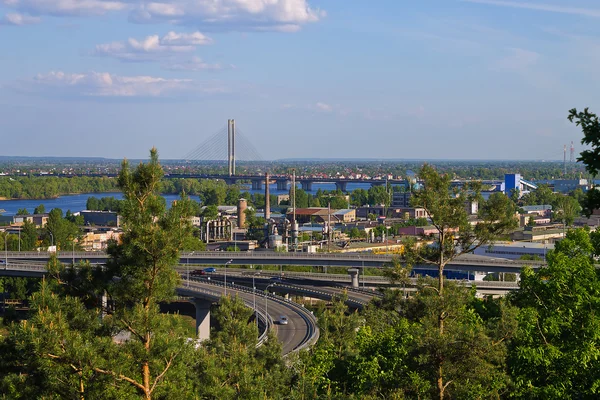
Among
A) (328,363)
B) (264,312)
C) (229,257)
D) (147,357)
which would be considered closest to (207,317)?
(264,312)

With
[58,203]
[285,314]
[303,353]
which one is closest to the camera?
[303,353]

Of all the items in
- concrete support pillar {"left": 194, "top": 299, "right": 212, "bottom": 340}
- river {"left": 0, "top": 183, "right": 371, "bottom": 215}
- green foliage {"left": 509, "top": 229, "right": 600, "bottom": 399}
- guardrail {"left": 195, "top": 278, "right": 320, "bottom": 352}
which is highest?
green foliage {"left": 509, "top": 229, "right": 600, "bottom": 399}

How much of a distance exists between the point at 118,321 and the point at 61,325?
554mm

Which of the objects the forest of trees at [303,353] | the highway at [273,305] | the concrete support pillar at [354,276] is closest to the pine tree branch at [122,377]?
the forest of trees at [303,353]

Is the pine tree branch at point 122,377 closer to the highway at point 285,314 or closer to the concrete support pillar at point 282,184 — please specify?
the highway at point 285,314

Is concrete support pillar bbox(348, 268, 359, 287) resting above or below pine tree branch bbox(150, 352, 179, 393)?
below

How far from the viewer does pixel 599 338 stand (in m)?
6.61

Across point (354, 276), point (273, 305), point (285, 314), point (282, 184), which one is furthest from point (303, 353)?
point (282, 184)

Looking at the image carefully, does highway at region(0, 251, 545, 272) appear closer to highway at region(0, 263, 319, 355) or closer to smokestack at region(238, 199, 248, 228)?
highway at region(0, 263, 319, 355)

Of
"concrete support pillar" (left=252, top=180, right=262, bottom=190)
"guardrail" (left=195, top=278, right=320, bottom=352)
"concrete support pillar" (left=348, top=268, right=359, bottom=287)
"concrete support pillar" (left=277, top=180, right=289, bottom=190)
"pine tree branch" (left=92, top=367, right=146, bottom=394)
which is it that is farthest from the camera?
"concrete support pillar" (left=277, top=180, right=289, bottom=190)

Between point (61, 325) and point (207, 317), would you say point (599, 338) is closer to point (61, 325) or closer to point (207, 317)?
point (61, 325)

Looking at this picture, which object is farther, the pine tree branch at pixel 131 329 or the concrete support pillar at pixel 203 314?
the concrete support pillar at pixel 203 314

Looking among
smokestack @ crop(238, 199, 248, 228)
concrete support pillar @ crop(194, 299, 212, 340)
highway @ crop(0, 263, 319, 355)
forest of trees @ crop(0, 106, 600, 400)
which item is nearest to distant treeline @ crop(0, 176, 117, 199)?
smokestack @ crop(238, 199, 248, 228)

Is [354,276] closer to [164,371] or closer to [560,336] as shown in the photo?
[560,336]
